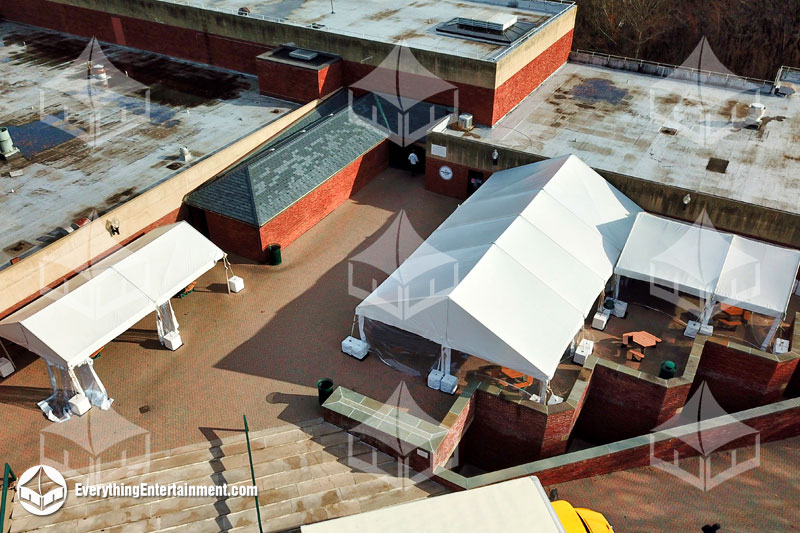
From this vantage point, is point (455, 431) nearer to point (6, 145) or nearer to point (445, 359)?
point (445, 359)

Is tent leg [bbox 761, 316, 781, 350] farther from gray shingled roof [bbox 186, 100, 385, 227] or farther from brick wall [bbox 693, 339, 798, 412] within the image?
gray shingled roof [bbox 186, 100, 385, 227]

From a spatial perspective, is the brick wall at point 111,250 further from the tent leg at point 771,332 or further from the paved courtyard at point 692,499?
the tent leg at point 771,332

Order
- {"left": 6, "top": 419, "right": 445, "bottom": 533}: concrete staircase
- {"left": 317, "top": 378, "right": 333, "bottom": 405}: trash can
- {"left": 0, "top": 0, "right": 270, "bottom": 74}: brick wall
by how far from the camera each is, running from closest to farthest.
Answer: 1. {"left": 6, "top": 419, "right": 445, "bottom": 533}: concrete staircase
2. {"left": 317, "top": 378, "right": 333, "bottom": 405}: trash can
3. {"left": 0, "top": 0, "right": 270, "bottom": 74}: brick wall

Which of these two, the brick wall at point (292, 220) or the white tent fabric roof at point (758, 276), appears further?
the brick wall at point (292, 220)

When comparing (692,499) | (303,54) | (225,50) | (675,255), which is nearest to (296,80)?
(303,54)

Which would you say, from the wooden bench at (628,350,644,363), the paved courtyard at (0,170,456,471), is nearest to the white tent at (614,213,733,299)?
the wooden bench at (628,350,644,363)

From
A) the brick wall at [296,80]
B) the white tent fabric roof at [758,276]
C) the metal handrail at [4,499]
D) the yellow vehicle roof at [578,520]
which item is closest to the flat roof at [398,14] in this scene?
→ the brick wall at [296,80]

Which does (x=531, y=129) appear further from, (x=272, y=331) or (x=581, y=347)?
(x=272, y=331)
